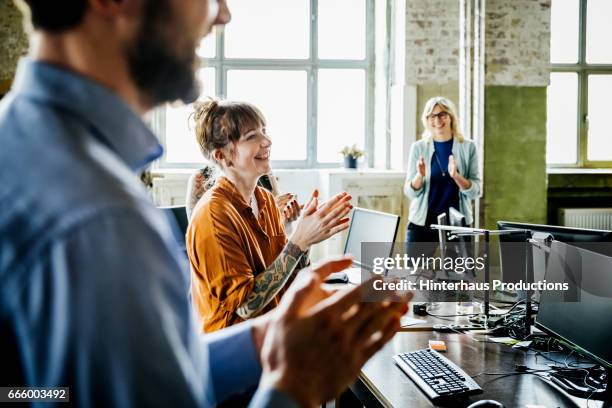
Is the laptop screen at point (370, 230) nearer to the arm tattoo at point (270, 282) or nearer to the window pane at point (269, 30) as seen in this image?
the arm tattoo at point (270, 282)

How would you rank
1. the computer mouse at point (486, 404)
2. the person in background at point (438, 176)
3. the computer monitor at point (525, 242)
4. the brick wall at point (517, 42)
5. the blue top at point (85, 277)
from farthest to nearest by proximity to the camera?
the brick wall at point (517, 42) → the person in background at point (438, 176) → the computer monitor at point (525, 242) → the computer mouse at point (486, 404) → the blue top at point (85, 277)

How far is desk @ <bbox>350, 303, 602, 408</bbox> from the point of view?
1769 millimetres

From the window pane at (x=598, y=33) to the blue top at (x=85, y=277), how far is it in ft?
24.7

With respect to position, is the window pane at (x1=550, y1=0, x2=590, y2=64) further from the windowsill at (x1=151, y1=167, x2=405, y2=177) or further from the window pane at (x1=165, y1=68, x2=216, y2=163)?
the window pane at (x1=165, y1=68, x2=216, y2=163)

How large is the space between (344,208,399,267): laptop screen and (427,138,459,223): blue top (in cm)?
141

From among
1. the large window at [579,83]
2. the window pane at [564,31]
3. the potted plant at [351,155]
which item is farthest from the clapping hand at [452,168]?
the window pane at [564,31]

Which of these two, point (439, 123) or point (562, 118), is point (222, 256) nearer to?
point (439, 123)

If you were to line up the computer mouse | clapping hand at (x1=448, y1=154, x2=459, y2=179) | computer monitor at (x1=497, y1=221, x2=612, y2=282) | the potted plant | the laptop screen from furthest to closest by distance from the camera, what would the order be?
1. the potted plant
2. clapping hand at (x1=448, y1=154, x2=459, y2=179)
3. the laptop screen
4. computer monitor at (x1=497, y1=221, x2=612, y2=282)
5. the computer mouse

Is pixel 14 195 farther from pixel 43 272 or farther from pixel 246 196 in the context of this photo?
pixel 246 196

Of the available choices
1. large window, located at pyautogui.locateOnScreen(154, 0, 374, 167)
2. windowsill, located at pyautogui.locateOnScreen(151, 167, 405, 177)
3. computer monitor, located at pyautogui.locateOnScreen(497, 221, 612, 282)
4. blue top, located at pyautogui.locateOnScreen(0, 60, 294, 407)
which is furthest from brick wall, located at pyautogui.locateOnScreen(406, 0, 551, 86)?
blue top, located at pyautogui.locateOnScreen(0, 60, 294, 407)

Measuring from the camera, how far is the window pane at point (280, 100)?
22.8ft

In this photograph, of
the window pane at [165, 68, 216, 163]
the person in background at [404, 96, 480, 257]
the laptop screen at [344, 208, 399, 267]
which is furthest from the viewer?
the window pane at [165, 68, 216, 163]

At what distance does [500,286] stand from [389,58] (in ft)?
13.1

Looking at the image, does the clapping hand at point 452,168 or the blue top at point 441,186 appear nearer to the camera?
the clapping hand at point 452,168
